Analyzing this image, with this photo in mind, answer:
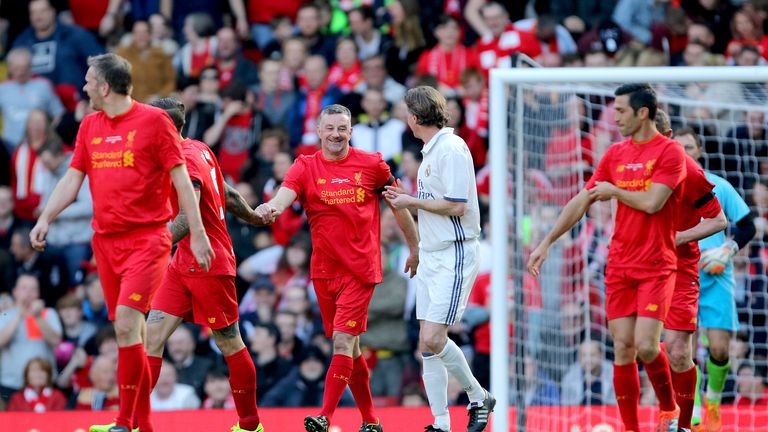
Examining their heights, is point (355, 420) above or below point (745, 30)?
below

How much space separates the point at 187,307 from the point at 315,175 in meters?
1.20

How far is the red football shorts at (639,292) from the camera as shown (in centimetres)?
798

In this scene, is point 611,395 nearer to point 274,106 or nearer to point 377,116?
point 377,116

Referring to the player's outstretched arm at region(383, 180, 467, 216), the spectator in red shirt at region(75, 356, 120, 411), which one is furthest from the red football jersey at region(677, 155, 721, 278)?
the spectator in red shirt at region(75, 356, 120, 411)

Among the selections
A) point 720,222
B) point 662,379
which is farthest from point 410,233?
point 720,222

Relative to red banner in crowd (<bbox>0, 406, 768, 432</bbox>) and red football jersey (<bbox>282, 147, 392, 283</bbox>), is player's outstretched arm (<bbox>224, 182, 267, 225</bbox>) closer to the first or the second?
red football jersey (<bbox>282, 147, 392, 283</bbox>)

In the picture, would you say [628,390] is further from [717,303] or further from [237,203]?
[237,203]

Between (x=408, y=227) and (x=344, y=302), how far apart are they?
68cm

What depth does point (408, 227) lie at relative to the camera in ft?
29.3

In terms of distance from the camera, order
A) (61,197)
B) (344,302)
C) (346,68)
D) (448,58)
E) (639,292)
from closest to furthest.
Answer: (61,197)
(639,292)
(344,302)
(448,58)
(346,68)

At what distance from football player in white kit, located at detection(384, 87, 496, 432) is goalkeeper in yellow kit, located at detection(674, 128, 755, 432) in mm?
1850

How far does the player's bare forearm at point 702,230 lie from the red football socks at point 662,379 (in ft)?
2.52

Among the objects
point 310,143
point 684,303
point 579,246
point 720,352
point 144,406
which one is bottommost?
point 144,406

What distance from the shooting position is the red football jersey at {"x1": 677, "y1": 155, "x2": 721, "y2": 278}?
27.9ft
